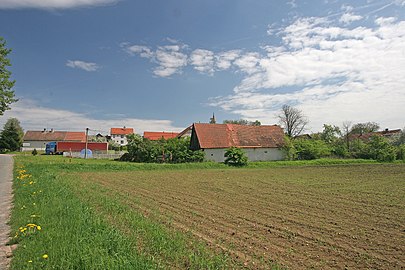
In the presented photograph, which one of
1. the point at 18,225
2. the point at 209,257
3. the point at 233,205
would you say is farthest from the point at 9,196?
the point at 209,257

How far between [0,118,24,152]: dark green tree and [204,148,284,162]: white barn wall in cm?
5524

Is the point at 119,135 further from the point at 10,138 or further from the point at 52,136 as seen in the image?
the point at 10,138

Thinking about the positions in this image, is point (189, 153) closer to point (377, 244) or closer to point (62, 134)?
point (377, 244)

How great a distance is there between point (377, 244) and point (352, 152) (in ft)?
158

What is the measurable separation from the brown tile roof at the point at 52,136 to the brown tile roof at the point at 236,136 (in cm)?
5979

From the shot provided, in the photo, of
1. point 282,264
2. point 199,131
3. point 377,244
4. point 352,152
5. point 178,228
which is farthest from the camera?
point 352,152

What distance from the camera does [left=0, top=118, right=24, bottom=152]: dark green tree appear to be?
68.7 m

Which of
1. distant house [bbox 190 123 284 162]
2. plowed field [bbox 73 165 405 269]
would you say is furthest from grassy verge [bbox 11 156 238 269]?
distant house [bbox 190 123 284 162]

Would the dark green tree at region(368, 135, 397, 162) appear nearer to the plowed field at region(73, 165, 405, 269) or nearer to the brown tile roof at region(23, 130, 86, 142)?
the plowed field at region(73, 165, 405, 269)

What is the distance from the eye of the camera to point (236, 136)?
4378 cm

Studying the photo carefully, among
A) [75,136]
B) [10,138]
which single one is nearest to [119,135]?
[75,136]

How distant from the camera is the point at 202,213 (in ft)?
29.5

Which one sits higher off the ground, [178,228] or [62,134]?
[62,134]

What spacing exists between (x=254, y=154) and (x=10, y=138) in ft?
198
